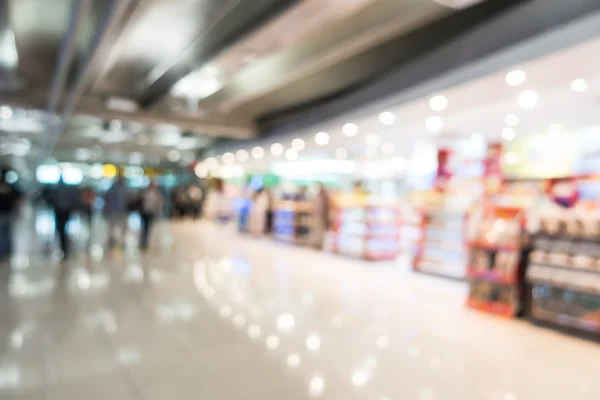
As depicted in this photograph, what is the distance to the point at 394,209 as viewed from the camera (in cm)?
925

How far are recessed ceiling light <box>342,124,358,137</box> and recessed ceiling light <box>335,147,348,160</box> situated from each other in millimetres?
2583

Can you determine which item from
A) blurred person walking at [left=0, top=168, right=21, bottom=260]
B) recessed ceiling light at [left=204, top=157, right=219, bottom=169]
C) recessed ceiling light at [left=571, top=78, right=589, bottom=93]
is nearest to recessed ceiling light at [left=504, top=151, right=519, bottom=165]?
recessed ceiling light at [left=571, top=78, right=589, bottom=93]

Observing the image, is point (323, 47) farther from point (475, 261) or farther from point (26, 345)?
point (26, 345)

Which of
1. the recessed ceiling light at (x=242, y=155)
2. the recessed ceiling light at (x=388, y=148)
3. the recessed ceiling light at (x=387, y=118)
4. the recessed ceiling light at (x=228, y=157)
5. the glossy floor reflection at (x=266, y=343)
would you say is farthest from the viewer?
the recessed ceiling light at (x=228, y=157)

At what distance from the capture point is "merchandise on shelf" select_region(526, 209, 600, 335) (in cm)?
412

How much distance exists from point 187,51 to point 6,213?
5865mm

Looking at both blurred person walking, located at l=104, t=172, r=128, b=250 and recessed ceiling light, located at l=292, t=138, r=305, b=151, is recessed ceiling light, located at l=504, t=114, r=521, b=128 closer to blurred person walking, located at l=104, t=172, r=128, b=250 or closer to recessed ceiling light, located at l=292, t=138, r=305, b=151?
recessed ceiling light, located at l=292, t=138, r=305, b=151

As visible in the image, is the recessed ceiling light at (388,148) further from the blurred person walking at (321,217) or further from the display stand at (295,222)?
the display stand at (295,222)

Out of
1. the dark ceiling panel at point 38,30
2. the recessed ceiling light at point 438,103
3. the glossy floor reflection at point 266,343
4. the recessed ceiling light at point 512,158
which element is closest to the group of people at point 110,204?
the glossy floor reflection at point 266,343

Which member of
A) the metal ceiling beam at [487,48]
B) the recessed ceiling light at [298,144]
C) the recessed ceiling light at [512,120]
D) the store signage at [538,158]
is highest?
the metal ceiling beam at [487,48]

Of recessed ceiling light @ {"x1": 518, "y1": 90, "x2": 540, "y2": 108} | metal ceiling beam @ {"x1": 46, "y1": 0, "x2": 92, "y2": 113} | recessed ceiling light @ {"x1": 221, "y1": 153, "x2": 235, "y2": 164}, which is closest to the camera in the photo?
metal ceiling beam @ {"x1": 46, "y1": 0, "x2": 92, "y2": 113}

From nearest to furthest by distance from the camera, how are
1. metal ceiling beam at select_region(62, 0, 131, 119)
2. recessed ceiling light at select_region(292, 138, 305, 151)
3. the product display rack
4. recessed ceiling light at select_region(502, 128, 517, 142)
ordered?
1. metal ceiling beam at select_region(62, 0, 131, 119)
2. the product display rack
3. recessed ceiling light at select_region(502, 128, 517, 142)
4. recessed ceiling light at select_region(292, 138, 305, 151)

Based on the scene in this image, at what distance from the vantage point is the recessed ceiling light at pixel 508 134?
316 inches

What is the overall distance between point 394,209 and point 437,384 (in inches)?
254
